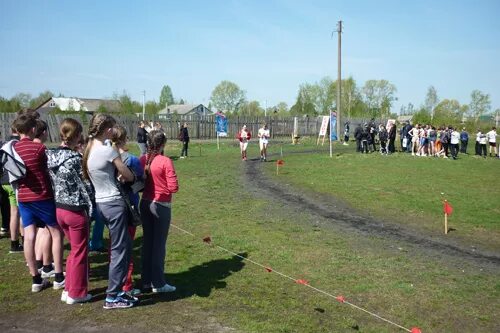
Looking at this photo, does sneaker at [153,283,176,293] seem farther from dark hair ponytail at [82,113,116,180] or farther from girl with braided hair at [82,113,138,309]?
dark hair ponytail at [82,113,116,180]

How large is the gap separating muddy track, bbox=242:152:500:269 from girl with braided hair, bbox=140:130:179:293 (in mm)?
5147

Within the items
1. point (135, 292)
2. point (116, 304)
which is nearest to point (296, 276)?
point (135, 292)

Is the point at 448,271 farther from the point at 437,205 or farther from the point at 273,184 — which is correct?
the point at 273,184

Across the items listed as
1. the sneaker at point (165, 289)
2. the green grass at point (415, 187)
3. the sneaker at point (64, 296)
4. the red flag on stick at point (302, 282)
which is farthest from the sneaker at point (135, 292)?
the green grass at point (415, 187)

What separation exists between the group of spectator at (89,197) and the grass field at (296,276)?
0.26 meters

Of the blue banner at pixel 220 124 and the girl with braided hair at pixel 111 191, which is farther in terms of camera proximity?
the blue banner at pixel 220 124

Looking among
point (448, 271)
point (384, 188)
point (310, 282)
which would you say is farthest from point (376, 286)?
point (384, 188)

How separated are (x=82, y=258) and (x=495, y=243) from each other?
788cm

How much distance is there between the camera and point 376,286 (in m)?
6.05

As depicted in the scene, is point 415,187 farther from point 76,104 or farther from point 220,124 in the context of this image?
point 76,104

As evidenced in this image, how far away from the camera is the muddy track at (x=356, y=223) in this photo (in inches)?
321

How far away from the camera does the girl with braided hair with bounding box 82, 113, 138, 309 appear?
4629 millimetres

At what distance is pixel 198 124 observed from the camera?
4059 centimetres

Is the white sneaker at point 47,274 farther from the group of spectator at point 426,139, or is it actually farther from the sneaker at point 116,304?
the group of spectator at point 426,139
